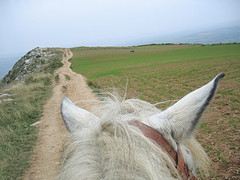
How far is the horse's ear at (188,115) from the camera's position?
1.12 metres

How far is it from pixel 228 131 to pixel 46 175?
6.48 metres

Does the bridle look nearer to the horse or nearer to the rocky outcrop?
the horse

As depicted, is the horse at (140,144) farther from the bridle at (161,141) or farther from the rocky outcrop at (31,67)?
the rocky outcrop at (31,67)

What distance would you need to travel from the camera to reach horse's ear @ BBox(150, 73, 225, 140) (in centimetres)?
112

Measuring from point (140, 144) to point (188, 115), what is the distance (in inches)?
20.4

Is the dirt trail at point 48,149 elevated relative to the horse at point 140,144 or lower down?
lower down

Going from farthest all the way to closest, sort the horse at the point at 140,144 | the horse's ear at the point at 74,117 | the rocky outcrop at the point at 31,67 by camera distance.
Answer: the rocky outcrop at the point at 31,67 → the horse's ear at the point at 74,117 → the horse at the point at 140,144

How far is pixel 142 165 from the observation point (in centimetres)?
79

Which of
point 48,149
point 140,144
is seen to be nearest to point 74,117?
point 140,144

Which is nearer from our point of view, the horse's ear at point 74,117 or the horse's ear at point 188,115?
the horse's ear at point 188,115

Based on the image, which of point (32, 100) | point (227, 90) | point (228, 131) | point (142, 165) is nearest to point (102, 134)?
point (142, 165)

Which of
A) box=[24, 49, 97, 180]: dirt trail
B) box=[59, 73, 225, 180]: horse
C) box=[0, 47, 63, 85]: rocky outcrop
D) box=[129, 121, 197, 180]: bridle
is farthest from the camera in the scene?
box=[0, 47, 63, 85]: rocky outcrop

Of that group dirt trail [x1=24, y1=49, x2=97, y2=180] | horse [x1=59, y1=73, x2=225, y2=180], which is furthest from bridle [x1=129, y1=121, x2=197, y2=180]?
dirt trail [x1=24, y1=49, x2=97, y2=180]

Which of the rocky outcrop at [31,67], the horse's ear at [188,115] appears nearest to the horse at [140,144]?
the horse's ear at [188,115]
